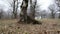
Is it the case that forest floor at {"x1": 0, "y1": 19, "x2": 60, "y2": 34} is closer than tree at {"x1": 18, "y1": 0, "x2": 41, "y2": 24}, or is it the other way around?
forest floor at {"x1": 0, "y1": 19, "x2": 60, "y2": 34}

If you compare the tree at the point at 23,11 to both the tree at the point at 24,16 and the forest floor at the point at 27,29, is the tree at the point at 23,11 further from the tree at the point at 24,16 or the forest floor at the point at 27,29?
the forest floor at the point at 27,29

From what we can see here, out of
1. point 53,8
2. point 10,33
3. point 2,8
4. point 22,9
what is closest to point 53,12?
point 53,8

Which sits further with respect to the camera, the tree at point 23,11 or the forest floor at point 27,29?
the tree at point 23,11

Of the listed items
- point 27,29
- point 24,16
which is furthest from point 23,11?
point 27,29

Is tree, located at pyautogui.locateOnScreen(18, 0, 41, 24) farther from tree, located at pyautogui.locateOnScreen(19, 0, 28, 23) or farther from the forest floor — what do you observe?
the forest floor

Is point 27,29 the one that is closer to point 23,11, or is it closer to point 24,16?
point 24,16

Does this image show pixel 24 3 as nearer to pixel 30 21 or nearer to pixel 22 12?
pixel 22 12

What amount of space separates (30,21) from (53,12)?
61137 millimetres

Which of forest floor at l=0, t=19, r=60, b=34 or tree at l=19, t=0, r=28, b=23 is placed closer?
forest floor at l=0, t=19, r=60, b=34

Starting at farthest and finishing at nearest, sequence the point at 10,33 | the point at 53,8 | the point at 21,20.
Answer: the point at 53,8
the point at 21,20
the point at 10,33

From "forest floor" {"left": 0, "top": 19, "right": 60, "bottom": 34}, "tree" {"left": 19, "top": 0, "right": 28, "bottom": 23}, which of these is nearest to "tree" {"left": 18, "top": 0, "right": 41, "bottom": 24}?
"tree" {"left": 19, "top": 0, "right": 28, "bottom": 23}

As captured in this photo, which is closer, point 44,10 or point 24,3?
point 24,3

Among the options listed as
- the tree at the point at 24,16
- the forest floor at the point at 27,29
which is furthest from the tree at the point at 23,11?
the forest floor at the point at 27,29

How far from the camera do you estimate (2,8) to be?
80500mm
